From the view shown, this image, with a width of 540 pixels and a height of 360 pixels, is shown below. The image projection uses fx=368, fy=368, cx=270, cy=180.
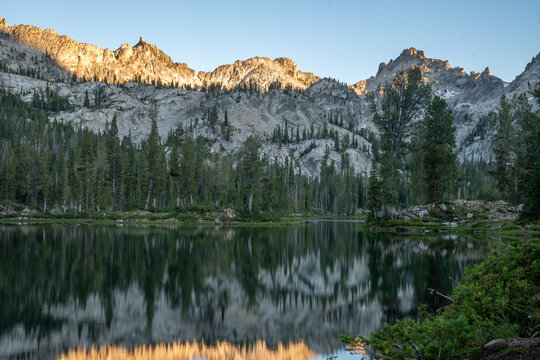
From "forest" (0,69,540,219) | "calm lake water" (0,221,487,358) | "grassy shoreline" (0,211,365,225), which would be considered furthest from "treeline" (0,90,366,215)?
"calm lake water" (0,221,487,358)

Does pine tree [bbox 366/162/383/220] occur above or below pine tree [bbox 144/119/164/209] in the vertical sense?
below

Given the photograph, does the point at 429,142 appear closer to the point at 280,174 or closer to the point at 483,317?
the point at 483,317

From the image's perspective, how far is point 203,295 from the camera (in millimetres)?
17312

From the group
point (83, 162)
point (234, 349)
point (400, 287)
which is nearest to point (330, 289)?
point (400, 287)

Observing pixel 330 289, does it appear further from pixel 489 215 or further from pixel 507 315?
pixel 489 215

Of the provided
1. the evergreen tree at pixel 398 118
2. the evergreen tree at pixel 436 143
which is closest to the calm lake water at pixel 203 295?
the evergreen tree at pixel 398 118

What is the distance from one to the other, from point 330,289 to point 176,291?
776cm

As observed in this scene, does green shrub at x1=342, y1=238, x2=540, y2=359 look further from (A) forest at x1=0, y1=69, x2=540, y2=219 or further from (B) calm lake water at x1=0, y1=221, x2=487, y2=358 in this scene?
(A) forest at x1=0, y1=69, x2=540, y2=219

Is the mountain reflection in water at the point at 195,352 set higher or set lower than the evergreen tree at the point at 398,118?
lower

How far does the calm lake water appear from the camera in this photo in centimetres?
1215

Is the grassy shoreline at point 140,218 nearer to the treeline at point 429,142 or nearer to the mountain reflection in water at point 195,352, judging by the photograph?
the treeline at point 429,142

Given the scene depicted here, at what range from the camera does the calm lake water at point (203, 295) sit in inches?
478

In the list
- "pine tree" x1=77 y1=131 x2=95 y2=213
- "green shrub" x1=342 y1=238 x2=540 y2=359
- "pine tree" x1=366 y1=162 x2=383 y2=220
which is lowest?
"green shrub" x1=342 y1=238 x2=540 y2=359

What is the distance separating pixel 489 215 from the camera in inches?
2205
